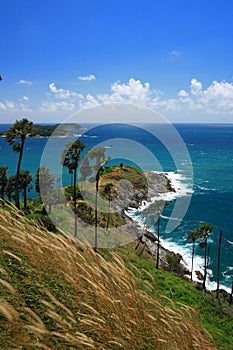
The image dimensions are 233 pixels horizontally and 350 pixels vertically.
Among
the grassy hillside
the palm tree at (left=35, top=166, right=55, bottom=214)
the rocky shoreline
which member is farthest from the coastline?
the grassy hillside

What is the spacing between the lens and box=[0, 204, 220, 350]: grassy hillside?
2.26 metres

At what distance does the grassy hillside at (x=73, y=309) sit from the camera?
226cm

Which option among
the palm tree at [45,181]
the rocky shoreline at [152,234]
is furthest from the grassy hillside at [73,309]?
the palm tree at [45,181]

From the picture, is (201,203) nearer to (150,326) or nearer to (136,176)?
(136,176)

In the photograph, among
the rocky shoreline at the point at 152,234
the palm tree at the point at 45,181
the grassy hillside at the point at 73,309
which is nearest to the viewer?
the grassy hillside at the point at 73,309

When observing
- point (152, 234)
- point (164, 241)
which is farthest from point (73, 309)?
point (152, 234)

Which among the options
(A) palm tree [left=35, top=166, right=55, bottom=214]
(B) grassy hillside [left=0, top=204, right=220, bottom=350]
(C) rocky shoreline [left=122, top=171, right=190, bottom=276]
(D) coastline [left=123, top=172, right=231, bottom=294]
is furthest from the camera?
(A) palm tree [left=35, top=166, right=55, bottom=214]

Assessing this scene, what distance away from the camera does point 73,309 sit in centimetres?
266

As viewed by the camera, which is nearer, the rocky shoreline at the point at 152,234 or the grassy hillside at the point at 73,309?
the grassy hillside at the point at 73,309

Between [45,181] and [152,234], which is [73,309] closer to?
[45,181]

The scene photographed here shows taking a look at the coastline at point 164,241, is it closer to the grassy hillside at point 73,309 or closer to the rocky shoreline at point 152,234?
the rocky shoreline at point 152,234

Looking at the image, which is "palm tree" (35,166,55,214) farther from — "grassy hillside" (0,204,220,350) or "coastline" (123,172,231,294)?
"grassy hillside" (0,204,220,350)

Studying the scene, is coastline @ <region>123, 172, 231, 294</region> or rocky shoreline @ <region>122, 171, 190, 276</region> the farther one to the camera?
rocky shoreline @ <region>122, 171, 190, 276</region>

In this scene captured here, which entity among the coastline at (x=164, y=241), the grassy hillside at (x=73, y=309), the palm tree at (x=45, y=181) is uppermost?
the grassy hillside at (x=73, y=309)
